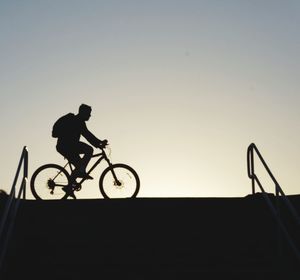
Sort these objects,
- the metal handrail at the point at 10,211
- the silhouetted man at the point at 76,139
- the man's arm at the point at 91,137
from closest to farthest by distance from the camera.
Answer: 1. the metal handrail at the point at 10,211
2. the silhouetted man at the point at 76,139
3. the man's arm at the point at 91,137

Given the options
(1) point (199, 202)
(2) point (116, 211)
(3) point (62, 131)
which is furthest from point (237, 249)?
(3) point (62, 131)

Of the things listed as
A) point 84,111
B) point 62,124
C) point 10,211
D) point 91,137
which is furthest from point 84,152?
point 10,211

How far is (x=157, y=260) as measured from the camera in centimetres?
915

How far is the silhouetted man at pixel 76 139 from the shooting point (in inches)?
516

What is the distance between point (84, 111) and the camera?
12953 millimetres

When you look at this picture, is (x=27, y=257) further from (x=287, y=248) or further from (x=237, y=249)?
(x=287, y=248)

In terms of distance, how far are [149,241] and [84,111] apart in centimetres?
395

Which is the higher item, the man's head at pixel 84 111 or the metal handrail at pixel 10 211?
the man's head at pixel 84 111

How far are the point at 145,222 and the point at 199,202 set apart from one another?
89 cm

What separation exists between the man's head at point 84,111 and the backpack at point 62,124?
0.22 meters

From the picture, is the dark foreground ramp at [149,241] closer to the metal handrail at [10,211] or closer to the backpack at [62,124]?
the metal handrail at [10,211]

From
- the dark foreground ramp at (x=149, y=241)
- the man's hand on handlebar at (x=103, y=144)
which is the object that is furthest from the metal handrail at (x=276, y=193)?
the man's hand on handlebar at (x=103, y=144)

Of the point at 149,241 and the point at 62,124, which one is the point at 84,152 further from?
the point at 149,241

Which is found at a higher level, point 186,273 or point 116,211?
point 116,211
